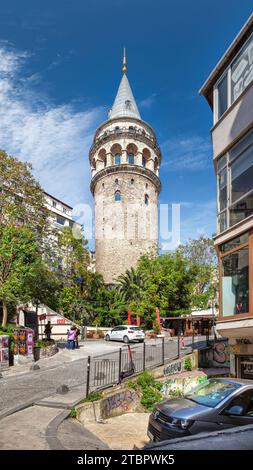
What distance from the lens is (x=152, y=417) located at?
7.96 metres

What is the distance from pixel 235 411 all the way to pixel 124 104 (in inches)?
2180

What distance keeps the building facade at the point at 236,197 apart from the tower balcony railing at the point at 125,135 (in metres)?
41.3

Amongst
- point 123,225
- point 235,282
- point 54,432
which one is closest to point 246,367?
point 235,282

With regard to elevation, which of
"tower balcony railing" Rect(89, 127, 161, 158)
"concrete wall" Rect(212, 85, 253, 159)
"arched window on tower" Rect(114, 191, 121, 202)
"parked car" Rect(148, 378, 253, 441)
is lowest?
"parked car" Rect(148, 378, 253, 441)

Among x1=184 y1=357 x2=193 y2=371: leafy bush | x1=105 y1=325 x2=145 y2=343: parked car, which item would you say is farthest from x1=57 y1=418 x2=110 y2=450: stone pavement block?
x1=105 y1=325 x2=145 y2=343: parked car

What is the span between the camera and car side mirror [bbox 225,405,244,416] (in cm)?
708

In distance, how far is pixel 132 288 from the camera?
41625 millimetres

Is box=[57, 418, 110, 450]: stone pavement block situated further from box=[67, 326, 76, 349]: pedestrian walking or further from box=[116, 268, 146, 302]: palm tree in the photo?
box=[116, 268, 146, 302]: palm tree

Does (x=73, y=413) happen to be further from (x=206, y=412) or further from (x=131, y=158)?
(x=131, y=158)

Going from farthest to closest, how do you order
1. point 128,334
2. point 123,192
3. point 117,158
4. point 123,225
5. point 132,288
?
1. point 117,158
2. point 123,192
3. point 123,225
4. point 132,288
5. point 128,334

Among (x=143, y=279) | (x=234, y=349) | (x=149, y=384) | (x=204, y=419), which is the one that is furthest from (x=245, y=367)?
(x=143, y=279)

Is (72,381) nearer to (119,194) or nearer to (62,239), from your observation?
(62,239)

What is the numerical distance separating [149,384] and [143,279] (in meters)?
29.6

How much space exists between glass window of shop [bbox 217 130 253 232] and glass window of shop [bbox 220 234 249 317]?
2.49ft
